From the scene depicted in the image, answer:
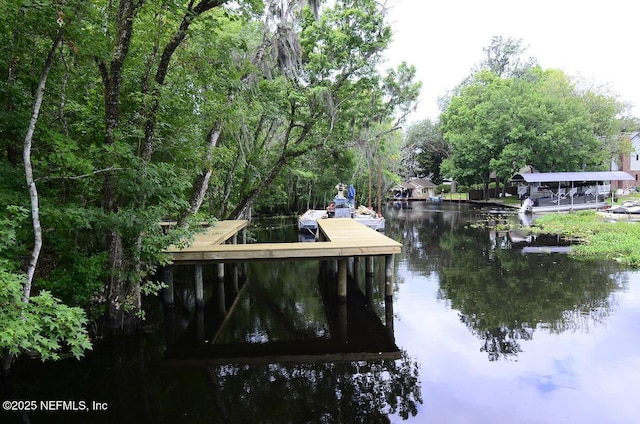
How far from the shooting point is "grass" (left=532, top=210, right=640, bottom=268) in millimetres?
14394

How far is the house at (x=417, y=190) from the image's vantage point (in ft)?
197

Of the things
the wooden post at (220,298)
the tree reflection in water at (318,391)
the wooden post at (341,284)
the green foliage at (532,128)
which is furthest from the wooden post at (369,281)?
the green foliage at (532,128)

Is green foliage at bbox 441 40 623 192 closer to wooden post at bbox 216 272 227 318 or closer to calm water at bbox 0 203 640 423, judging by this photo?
calm water at bbox 0 203 640 423

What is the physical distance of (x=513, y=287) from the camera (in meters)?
11.1

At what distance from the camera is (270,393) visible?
19.0 ft

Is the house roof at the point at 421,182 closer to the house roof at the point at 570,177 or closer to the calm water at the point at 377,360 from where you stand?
the house roof at the point at 570,177

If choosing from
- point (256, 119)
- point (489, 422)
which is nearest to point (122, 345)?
point (489, 422)

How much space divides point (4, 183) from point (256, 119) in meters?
9.81

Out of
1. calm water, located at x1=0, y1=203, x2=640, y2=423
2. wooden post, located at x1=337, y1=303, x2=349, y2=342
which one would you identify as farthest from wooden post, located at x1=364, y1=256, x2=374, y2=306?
wooden post, located at x1=337, y1=303, x2=349, y2=342

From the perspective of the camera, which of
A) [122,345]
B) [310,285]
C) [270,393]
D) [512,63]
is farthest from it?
[512,63]

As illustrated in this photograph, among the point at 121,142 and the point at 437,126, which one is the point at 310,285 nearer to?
the point at 121,142

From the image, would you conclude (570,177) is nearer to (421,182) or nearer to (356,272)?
(356,272)

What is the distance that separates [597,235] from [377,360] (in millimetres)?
15092

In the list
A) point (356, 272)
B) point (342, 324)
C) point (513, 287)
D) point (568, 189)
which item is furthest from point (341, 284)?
point (568, 189)
